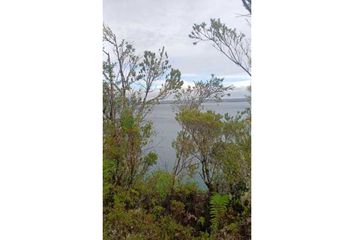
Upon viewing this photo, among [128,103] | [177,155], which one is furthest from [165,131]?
[128,103]

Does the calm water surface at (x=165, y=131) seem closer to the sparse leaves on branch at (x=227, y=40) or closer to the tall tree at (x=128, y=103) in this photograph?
the tall tree at (x=128, y=103)

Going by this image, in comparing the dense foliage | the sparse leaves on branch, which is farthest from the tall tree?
the sparse leaves on branch

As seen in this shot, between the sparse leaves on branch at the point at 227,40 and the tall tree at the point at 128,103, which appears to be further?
the tall tree at the point at 128,103

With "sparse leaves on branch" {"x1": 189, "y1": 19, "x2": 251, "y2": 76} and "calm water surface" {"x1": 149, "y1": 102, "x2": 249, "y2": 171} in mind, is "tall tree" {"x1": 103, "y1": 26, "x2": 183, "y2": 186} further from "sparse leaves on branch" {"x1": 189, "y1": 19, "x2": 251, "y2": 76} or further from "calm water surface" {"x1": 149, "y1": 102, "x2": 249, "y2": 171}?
"sparse leaves on branch" {"x1": 189, "y1": 19, "x2": 251, "y2": 76}

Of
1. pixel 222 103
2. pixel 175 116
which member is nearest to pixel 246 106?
pixel 222 103

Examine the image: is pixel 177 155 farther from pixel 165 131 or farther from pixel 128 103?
pixel 128 103

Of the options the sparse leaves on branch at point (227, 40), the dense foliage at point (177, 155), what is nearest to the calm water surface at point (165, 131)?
the dense foliage at point (177, 155)

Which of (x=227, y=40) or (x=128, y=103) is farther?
(x=128, y=103)

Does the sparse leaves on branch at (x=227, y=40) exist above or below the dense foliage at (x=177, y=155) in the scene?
above
